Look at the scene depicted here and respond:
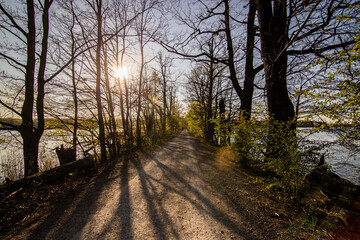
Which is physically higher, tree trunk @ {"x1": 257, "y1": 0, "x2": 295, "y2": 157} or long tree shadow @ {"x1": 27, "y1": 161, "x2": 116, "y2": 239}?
tree trunk @ {"x1": 257, "y1": 0, "x2": 295, "y2": 157}

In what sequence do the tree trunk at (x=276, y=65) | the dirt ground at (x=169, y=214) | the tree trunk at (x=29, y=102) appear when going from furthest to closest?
the tree trunk at (x=29, y=102) → the tree trunk at (x=276, y=65) → the dirt ground at (x=169, y=214)

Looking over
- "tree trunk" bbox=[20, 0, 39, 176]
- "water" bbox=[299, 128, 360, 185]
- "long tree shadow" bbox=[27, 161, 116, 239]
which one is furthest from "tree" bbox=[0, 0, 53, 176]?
"water" bbox=[299, 128, 360, 185]

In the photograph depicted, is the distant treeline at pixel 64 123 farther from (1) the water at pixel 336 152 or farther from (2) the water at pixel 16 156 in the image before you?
(1) the water at pixel 336 152

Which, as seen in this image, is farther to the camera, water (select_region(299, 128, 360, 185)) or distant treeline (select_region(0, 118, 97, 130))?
distant treeline (select_region(0, 118, 97, 130))

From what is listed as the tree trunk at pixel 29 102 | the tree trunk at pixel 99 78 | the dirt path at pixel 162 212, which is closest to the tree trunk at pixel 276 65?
the dirt path at pixel 162 212

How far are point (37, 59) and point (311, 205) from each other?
9.43 metres

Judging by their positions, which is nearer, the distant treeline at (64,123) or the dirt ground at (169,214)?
the dirt ground at (169,214)

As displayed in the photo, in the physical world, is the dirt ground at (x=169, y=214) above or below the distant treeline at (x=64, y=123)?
below

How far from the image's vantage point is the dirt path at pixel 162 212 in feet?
6.97

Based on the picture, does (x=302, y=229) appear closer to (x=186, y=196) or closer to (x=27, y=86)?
(x=186, y=196)

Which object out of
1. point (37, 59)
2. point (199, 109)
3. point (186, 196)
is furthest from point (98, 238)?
point (199, 109)

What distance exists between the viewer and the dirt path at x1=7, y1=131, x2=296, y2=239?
2.12 metres

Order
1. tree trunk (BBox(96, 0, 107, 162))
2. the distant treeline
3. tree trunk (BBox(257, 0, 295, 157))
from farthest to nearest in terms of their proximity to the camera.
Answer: the distant treeline
tree trunk (BBox(96, 0, 107, 162))
tree trunk (BBox(257, 0, 295, 157))

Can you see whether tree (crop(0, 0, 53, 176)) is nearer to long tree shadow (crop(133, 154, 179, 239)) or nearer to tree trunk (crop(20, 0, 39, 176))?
tree trunk (crop(20, 0, 39, 176))
